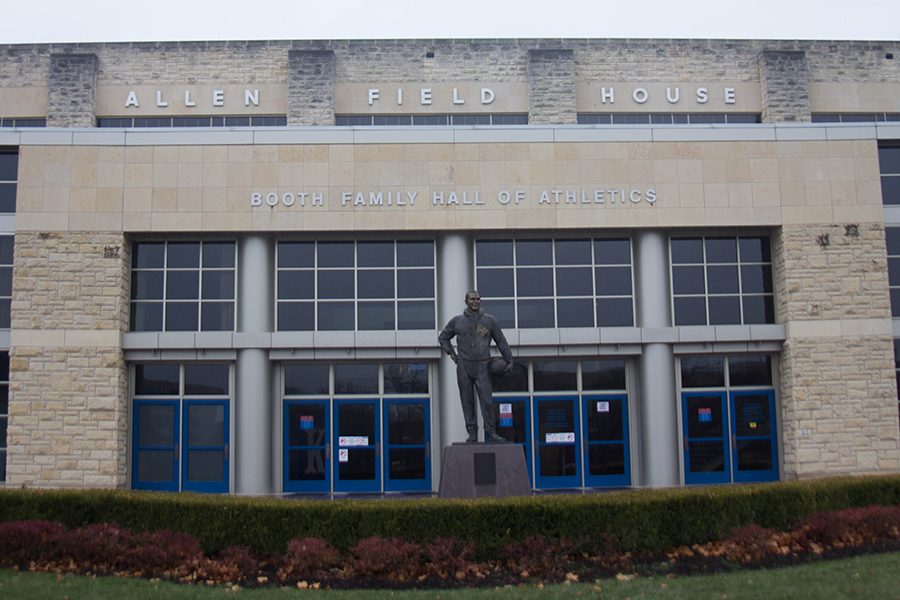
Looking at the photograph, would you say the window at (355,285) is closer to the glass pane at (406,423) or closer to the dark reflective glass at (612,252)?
the glass pane at (406,423)

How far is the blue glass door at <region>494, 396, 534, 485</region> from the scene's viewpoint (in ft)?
76.1

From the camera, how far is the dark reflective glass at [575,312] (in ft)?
77.0

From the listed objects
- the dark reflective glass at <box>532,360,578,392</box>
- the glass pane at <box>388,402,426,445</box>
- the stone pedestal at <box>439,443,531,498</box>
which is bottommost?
the stone pedestal at <box>439,443,531,498</box>

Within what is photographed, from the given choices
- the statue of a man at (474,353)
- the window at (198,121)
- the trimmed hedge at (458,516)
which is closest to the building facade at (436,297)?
the window at (198,121)

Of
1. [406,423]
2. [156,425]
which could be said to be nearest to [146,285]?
[156,425]

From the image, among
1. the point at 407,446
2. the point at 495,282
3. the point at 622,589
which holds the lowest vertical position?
the point at 622,589

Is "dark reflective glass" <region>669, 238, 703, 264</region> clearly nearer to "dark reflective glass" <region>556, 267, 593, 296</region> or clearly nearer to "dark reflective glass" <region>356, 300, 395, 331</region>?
"dark reflective glass" <region>556, 267, 593, 296</region>

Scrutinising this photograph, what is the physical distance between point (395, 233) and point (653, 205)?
6.34 meters

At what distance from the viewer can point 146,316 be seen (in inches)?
911

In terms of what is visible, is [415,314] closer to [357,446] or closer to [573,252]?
[357,446]

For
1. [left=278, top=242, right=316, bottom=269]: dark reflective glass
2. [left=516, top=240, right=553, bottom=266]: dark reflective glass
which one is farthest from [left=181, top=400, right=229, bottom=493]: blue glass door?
[left=516, top=240, right=553, bottom=266]: dark reflective glass

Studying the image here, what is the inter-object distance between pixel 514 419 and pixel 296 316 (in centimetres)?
596

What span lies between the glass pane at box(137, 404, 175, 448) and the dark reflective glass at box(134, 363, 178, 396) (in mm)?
340

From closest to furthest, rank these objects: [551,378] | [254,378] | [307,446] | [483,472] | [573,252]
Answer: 1. [483,472]
2. [254,378]
3. [307,446]
4. [551,378]
5. [573,252]
